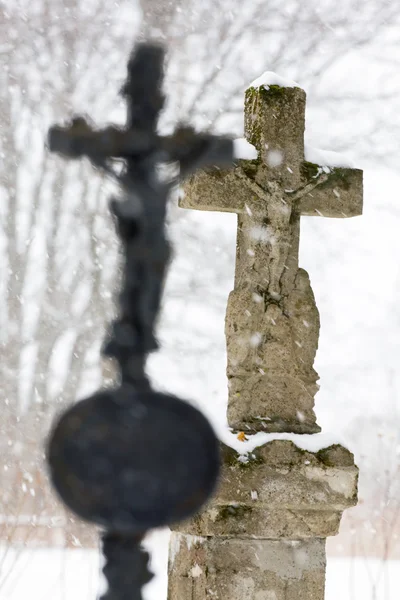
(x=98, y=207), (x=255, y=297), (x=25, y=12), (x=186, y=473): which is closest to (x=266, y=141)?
(x=255, y=297)

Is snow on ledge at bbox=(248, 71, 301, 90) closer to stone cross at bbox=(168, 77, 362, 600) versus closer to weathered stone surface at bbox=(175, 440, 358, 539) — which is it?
stone cross at bbox=(168, 77, 362, 600)

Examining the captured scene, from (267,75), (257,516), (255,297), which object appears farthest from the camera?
(267,75)

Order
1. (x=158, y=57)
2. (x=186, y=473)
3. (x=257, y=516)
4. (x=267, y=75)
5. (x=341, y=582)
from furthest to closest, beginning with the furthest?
(x=341, y=582) < (x=267, y=75) < (x=257, y=516) < (x=158, y=57) < (x=186, y=473)

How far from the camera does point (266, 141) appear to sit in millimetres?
3277

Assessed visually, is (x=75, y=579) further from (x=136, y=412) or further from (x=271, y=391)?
(x=136, y=412)

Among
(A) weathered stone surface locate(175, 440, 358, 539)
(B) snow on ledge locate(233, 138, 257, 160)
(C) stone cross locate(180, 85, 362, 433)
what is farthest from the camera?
(B) snow on ledge locate(233, 138, 257, 160)

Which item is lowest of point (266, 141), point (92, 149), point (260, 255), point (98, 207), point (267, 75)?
point (92, 149)

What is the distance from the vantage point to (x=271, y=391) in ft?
10.1

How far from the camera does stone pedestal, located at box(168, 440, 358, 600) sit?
283 centimetres

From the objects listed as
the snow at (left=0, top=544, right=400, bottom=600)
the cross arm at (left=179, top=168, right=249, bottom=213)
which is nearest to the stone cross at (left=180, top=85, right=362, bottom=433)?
the cross arm at (left=179, top=168, right=249, bottom=213)

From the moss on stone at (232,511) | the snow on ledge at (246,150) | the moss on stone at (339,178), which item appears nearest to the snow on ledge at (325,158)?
the moss on stone at (339,178)

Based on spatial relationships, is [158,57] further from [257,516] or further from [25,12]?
[25,12]

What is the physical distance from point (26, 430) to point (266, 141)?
5727mm

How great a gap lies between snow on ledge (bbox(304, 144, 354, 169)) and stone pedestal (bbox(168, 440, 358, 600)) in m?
1.17
